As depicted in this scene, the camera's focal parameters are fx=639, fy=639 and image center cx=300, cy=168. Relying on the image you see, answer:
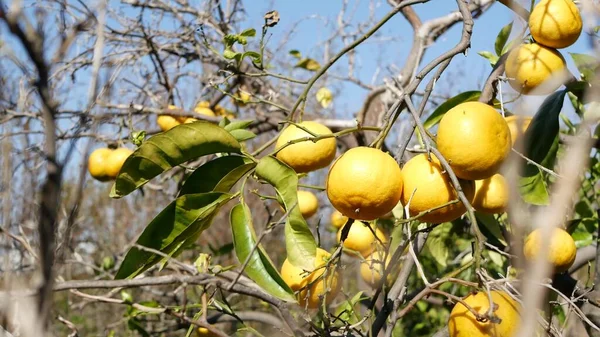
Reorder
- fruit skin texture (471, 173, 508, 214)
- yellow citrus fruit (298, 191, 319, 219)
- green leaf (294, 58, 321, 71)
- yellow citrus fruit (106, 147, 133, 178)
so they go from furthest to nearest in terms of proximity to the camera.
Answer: green leaf (294, 58, 321, 71)
yellow citrus fruit (106, 147, 133, 178)
yellow citrus fruit (298, 191, 319, 219)
fruit skin texture (471, 173, 508, 214)

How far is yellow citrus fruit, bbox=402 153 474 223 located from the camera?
0.68 m

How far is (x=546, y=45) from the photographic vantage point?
887 millimetres

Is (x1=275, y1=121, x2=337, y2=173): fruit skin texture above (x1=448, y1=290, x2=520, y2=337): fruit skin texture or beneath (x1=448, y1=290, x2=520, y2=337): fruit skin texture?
above

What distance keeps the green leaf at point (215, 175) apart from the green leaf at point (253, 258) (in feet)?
0.11

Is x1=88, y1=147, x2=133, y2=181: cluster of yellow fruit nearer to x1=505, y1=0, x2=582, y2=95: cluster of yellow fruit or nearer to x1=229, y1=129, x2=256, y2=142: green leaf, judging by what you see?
x1=229, y1=129, x2=256, y2=142: green leaf

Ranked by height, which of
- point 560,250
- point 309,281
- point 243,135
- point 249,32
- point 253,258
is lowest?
point 560,250

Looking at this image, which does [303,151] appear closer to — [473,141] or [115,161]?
[473,141]

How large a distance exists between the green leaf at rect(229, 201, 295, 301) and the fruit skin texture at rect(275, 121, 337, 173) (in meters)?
0.13

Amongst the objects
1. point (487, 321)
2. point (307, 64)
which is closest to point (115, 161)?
point (307, 64)

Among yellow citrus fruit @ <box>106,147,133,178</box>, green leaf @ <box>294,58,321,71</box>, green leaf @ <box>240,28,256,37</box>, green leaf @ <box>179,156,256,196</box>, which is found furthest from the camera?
green leaf @ <box>294,58,321,71</box>

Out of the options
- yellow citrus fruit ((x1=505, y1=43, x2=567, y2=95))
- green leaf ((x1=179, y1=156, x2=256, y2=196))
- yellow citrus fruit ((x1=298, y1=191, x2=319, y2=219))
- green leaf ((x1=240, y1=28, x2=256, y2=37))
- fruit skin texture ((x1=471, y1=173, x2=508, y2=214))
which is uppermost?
green leaf ((x1=240, y1=28, x2=256, y2=37))

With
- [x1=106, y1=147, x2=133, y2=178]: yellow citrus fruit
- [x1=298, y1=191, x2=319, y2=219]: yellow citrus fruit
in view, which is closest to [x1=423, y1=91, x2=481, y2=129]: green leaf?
[x1=298, y1=191, x2=319, y2=219]: yellow citrus fruit

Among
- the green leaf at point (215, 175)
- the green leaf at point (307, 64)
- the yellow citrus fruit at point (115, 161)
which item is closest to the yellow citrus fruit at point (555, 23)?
the green leaf at point (215, 175)

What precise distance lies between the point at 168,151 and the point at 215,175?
0.06 meters
